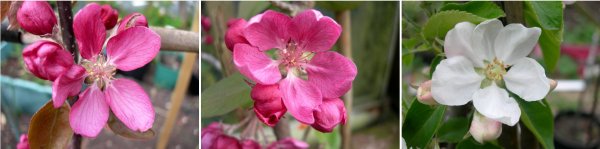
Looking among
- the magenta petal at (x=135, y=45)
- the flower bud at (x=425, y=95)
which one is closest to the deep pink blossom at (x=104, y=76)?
the magenta petal at (x=135, y=45)

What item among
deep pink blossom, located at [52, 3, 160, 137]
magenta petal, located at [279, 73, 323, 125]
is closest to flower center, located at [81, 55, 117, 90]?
deep pink blossom, located at [52, 3, 160, 137]

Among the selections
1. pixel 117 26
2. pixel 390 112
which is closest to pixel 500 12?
pixel 117 26

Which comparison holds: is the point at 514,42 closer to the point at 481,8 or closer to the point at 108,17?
the point at 481,8

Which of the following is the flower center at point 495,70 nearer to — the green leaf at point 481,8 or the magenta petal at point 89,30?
the green leaf at point 481,8

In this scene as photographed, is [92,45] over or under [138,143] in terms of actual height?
over

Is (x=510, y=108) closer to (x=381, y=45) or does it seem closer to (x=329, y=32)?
(x=329, y=32)

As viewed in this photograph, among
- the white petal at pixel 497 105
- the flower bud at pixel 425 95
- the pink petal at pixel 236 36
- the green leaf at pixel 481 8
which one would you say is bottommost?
the white petal at pixel 497 105

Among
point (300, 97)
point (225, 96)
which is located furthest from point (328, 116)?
point (225, 96)
